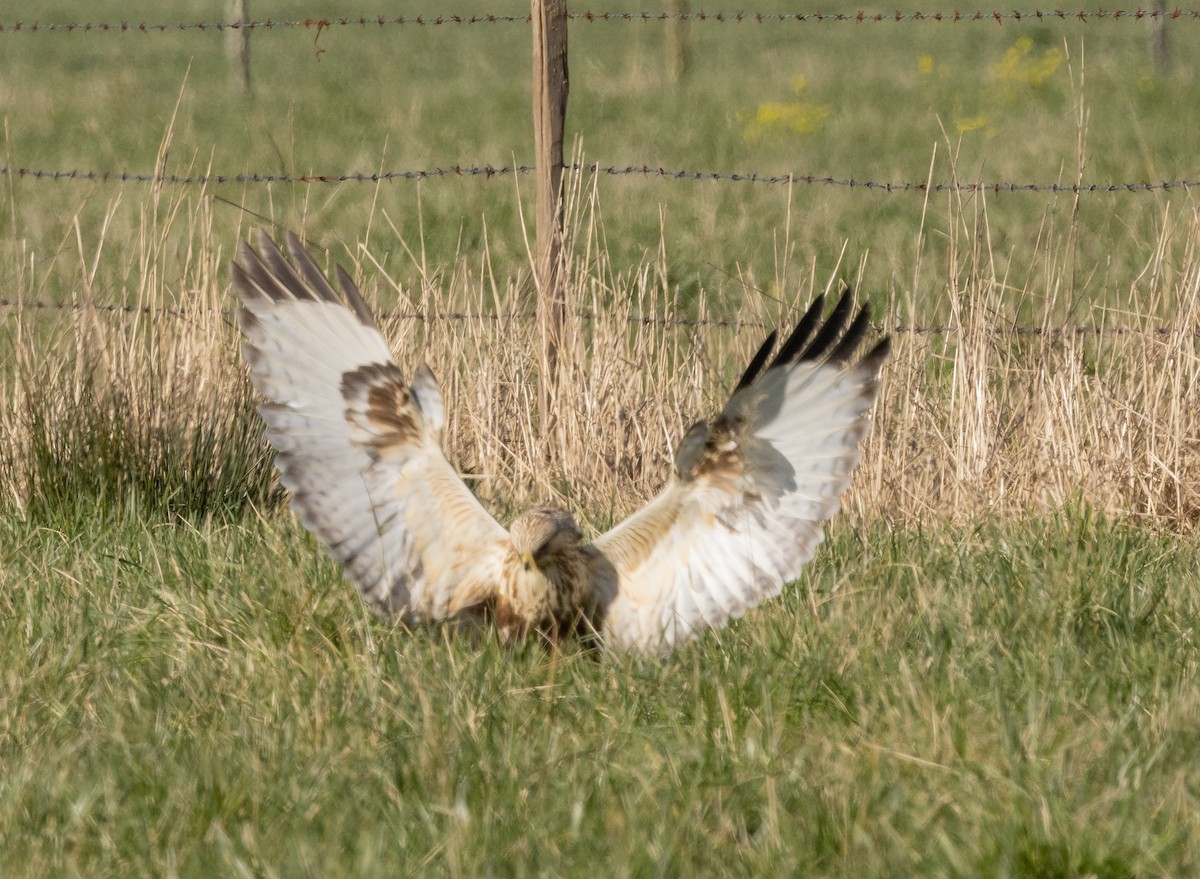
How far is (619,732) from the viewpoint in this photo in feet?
9.45

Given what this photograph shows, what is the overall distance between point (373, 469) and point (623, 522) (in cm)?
53

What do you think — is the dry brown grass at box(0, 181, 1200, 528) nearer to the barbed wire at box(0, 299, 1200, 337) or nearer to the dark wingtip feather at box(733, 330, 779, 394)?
the barbed wire at box(0, 299, 1200, 337)

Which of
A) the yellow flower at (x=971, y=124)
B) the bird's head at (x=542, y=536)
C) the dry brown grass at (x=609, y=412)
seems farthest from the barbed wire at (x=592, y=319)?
the bird's head at (x=542, y=536)

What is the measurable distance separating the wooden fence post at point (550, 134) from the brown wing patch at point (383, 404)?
155cm

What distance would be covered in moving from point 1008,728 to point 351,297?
65.4 inches

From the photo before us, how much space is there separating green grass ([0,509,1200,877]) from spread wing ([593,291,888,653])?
9cm

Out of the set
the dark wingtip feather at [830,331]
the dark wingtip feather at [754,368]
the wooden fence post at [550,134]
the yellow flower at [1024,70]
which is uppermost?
the yellow flower at [1024,70]

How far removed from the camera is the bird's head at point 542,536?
315 cm

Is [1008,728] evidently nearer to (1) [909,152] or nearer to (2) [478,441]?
(2) [478,441]

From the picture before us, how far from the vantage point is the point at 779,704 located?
2.93 m

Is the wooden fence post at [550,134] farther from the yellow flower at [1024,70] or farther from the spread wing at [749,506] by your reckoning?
the yellow flower at [1024,70]

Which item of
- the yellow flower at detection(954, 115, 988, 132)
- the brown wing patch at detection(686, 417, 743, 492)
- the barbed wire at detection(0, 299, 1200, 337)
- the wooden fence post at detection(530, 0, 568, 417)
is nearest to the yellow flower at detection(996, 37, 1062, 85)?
the yellow flower at detection(954, 115, 988, 132)

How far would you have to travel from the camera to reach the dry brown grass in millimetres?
4566

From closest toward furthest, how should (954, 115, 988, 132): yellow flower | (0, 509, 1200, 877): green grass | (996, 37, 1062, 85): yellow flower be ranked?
(0, 509, 1200, 877): green grass
(954, 115, 988, 132): yellow flower
(996, 37, 1062, 85): yellow flower
